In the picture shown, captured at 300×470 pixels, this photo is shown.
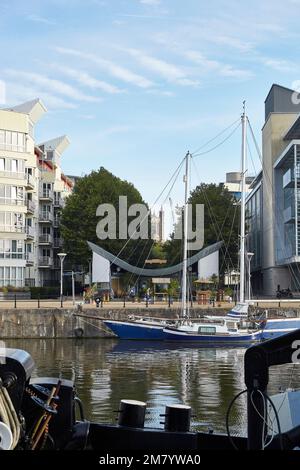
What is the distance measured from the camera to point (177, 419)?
830 centimetres

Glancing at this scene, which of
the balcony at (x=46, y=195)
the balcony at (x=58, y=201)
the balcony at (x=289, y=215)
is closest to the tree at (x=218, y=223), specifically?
the balcony at (x=289, y=215)

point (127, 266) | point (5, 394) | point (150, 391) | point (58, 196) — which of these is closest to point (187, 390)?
point (150, 391)

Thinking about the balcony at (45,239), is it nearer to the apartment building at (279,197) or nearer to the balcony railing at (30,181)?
the balcony railing at (30,181)

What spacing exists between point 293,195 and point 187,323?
32450 millimetres

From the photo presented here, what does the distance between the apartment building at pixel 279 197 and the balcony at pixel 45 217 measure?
25.7 meters

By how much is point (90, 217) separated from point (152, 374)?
49231 millimetres

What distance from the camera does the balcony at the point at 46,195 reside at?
89.0 m

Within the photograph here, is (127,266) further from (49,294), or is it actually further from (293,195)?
(293,195)

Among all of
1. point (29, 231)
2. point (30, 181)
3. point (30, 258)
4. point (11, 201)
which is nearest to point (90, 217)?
point (30, 181)

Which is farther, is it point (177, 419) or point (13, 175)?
point (13, 175)

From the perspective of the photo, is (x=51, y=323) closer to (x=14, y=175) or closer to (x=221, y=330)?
(x=221, y=330)

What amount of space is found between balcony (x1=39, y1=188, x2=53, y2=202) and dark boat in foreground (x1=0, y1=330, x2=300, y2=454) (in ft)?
269
